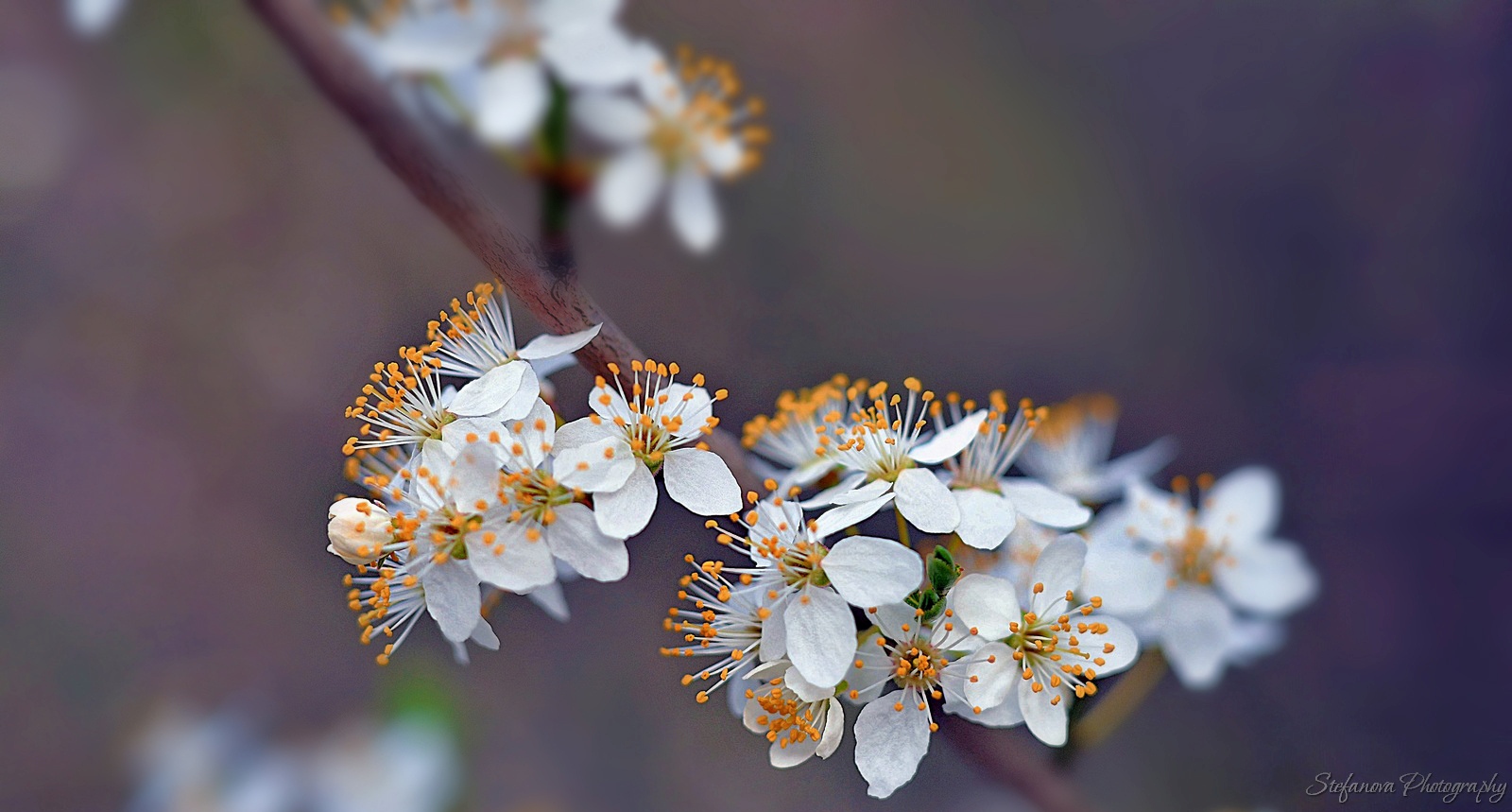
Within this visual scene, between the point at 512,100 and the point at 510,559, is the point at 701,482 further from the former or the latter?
the point at 512,100

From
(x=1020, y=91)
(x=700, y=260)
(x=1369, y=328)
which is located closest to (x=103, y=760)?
(x=700, y=260)

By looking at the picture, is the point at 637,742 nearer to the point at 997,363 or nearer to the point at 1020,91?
the point at 997,363

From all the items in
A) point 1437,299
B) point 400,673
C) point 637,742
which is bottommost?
point 1437,299

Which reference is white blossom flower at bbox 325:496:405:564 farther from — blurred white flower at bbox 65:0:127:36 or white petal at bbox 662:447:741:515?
blurred white flower at bbox 65:0:127:36

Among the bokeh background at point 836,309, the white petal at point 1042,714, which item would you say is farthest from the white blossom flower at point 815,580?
the bokeh background at point 836,309

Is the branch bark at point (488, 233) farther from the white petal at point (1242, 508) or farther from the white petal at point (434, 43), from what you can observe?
the white petal at point (1242, 508)

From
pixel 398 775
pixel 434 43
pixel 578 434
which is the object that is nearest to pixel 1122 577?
pixel 578 434
